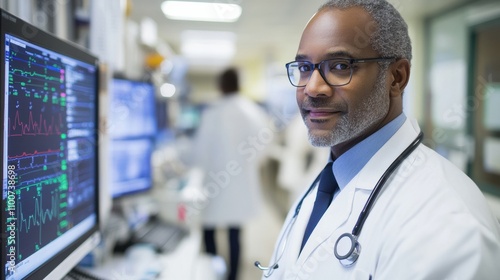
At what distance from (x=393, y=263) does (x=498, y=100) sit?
290cm

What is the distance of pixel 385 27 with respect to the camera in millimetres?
709

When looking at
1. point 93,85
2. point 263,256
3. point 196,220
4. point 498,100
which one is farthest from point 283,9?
point 93,85

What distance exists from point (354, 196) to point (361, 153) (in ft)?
0.34

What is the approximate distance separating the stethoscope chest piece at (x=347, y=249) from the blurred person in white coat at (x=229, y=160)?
187cm

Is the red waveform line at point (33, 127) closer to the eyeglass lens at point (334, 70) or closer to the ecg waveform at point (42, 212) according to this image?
the ecg waveform at point (42, 212)

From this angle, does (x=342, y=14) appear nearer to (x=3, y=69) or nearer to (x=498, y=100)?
(x=3, y=69)

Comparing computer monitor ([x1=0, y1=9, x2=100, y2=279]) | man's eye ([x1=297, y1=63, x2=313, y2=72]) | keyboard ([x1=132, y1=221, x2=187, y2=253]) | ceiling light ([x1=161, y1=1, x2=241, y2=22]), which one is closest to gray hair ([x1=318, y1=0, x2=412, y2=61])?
man's eye ([x1=297, y1=63, x2=313, y2=72])

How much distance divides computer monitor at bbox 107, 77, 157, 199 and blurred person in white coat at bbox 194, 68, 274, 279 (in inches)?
35.3

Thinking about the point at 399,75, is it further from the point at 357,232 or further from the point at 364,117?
the point at 357,232

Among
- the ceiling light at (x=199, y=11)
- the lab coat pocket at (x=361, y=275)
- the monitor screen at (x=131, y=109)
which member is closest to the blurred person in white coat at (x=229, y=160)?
the monitor screen at (x=131, y=109)

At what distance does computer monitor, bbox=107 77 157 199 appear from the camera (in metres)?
1.38

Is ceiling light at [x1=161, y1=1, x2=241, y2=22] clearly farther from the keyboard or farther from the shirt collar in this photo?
the shirt collar

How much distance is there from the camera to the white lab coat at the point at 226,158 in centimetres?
252

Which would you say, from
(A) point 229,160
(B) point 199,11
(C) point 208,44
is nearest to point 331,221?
(A) point 229,160
